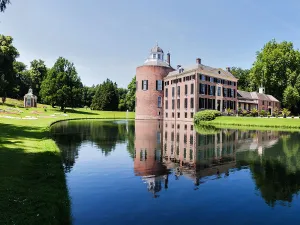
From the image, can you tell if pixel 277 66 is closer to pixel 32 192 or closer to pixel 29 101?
pixel 29 101

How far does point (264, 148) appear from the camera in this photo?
17938 mm

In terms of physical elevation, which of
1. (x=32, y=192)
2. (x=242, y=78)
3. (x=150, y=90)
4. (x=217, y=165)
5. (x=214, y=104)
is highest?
(x=242, y=78)

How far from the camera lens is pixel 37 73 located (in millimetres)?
94562

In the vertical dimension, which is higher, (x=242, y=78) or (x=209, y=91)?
(x=242, y=78)

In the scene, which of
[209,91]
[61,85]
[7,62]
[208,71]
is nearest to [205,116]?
[209,91]

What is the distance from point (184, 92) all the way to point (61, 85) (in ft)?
126

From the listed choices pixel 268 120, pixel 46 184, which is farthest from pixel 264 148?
pixel 268 120

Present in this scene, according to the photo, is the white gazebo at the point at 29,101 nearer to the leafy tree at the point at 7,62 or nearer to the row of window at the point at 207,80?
the leafy tree at the point at 7,62

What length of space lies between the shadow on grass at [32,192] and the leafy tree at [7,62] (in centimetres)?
3966

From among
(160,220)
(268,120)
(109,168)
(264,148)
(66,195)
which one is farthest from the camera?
(268,120)

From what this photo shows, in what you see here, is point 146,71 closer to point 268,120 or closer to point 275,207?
point 268,120

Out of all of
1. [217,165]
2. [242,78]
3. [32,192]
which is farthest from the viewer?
[242,78]

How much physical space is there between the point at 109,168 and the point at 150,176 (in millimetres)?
2459

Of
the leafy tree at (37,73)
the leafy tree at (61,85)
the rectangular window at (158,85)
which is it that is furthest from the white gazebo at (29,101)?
the rectangular window at (158,85)
